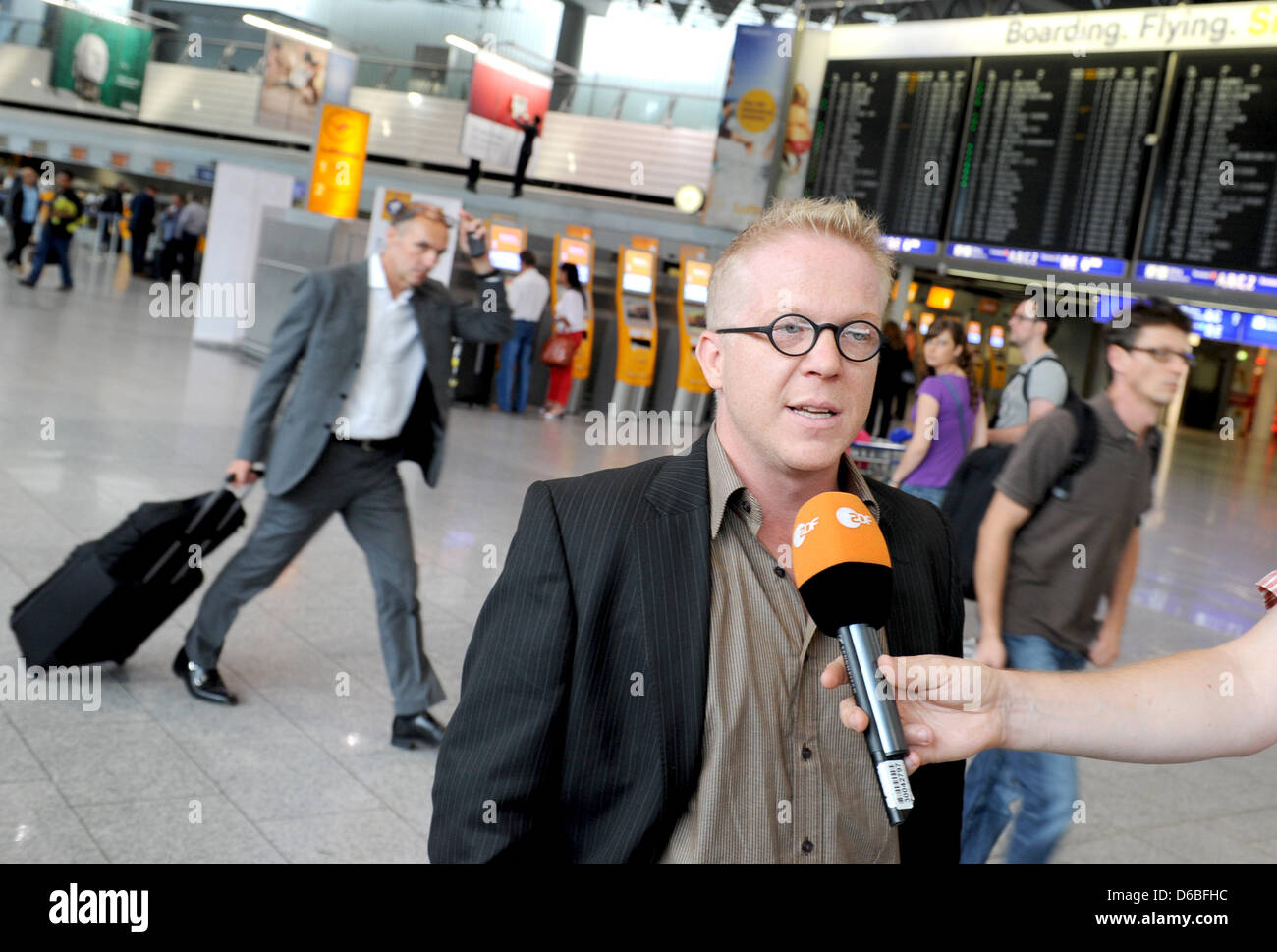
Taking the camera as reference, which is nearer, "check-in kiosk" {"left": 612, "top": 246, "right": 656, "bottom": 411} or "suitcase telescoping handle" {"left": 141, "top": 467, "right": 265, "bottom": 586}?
"suitcase telescoping handle" {"left": 141, "top": 467, "right": 265, "bottom": 586}

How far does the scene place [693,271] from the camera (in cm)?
1498

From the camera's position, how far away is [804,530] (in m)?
1.37

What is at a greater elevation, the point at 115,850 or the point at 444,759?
the point at 444,759

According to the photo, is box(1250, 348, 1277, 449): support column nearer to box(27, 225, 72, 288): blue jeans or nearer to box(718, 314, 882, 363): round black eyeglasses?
box(27, 225, 72, 288): blue jeans

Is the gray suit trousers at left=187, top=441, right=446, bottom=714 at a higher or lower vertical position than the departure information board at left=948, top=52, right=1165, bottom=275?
lower

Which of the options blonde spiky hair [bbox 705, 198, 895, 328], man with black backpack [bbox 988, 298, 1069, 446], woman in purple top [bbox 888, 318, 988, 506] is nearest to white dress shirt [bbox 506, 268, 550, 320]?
woman in purple top [bbox 888, 318, 988, 506]

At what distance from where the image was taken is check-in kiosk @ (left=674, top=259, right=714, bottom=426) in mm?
14922

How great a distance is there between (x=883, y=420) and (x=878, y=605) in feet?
52.2

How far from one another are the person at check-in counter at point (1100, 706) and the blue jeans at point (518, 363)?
12470mm

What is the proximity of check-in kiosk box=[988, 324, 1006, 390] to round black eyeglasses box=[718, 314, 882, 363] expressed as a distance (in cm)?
2281

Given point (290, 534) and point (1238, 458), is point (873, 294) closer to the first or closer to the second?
point (290, 534)

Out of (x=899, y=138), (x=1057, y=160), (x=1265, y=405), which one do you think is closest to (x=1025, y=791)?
(x=1057, y=160)

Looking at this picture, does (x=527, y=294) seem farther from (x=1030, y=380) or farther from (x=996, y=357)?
(x=996, y=357)

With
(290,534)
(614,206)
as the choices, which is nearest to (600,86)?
(614,206)
